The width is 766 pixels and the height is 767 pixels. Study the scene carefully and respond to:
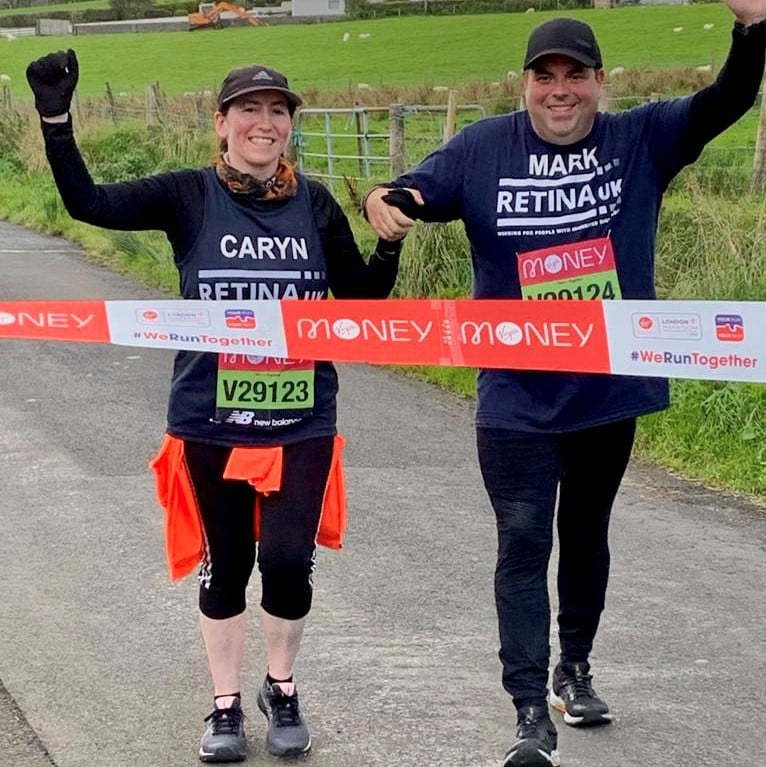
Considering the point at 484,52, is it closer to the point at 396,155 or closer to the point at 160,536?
the point at 396,155

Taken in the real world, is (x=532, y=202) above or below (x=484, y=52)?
above

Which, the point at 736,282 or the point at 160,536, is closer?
the point at 160,536

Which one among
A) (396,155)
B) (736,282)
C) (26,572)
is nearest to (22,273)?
(396,155)

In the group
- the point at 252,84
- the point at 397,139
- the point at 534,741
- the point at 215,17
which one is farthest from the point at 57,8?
the point at 534,741

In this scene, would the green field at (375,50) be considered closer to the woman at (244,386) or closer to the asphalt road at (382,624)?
the asphalt road at (382,624)

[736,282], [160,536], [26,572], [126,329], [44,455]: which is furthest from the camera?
[736,282]

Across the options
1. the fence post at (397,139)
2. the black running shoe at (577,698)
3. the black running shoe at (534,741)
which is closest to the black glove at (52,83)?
the black running shoe at (534,741)

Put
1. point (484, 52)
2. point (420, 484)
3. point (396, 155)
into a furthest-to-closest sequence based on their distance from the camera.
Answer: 1. point (484, 52)
2. point (396, 155)
3. point (420, 484)

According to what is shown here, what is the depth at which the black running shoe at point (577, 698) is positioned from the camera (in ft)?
14.9

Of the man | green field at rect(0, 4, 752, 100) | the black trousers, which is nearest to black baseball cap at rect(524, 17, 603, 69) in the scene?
the man

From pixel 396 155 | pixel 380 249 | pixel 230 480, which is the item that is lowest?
pixel 396 155

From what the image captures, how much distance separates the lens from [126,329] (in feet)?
15.6

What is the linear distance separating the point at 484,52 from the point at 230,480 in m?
61.2

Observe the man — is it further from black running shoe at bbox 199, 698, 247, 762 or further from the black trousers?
black running shoe at bbox 199, 698, 247, 762
